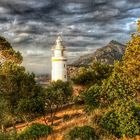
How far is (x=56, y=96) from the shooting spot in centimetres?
5056

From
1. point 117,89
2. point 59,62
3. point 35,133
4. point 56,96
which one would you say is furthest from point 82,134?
point 59,62

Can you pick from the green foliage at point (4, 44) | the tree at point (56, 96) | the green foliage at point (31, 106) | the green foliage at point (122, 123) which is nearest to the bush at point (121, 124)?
the green foliage at point (122, 123)

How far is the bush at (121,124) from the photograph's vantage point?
23.3 m

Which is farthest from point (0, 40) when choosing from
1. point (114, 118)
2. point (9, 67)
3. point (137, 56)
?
point (114, 118)

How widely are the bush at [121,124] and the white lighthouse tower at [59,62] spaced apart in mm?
44427

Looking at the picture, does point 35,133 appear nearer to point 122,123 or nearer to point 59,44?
point 122,123

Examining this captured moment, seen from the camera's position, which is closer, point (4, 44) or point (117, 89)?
point (117, 89)

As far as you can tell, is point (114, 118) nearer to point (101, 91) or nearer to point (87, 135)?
point (87, 135)

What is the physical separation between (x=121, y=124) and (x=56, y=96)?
27.4m

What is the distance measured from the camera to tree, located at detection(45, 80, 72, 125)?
4884 cm

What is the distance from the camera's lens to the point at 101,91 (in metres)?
37.1

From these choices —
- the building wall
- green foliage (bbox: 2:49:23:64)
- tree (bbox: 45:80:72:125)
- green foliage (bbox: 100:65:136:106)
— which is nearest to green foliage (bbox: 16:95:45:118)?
tree (bbox: 45:80:72:125)

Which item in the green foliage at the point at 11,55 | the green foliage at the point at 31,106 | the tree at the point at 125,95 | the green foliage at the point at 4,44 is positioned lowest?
the green foliage at the point at 31,106

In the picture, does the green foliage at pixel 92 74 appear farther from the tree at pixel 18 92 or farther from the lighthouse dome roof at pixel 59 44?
the tree at pixel 18 92
